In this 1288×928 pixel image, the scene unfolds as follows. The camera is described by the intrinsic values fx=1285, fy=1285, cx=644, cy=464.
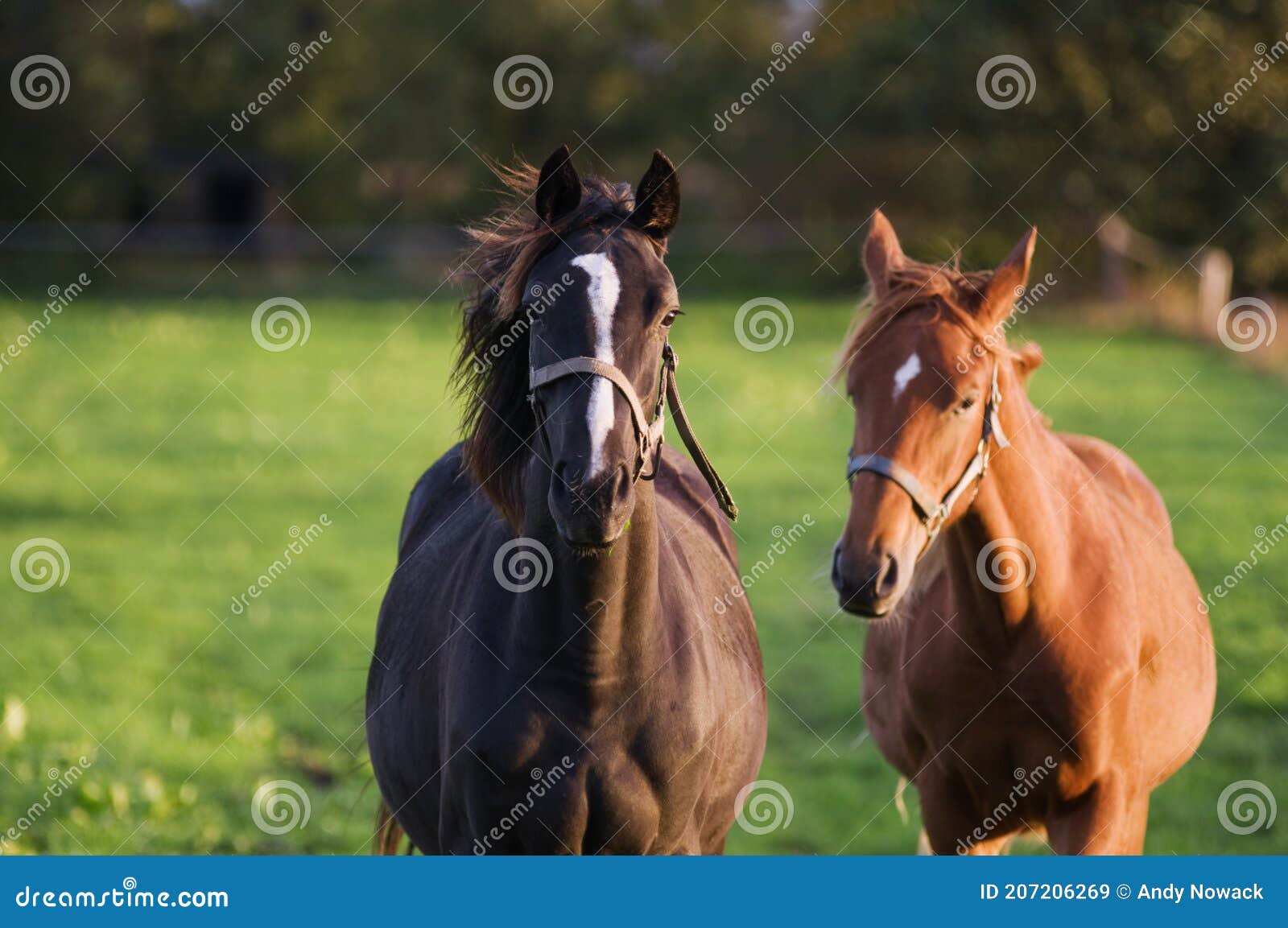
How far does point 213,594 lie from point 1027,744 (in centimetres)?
756

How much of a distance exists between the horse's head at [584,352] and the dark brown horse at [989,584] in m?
0.80

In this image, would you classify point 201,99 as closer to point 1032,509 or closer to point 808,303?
point 808,303

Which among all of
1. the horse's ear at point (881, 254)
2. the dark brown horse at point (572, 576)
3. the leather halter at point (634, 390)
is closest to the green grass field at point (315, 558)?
the horse's ear at point (881, 254)

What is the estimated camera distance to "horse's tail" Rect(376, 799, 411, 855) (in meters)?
4.53

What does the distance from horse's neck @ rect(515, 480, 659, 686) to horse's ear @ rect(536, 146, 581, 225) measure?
0.69 metres

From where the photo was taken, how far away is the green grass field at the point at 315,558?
6.04m

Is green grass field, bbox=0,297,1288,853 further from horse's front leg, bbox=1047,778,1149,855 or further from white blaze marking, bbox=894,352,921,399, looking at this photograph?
horse's front leg, bbox=1047,778,1149,855

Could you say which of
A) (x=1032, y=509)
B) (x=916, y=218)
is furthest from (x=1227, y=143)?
(x=1032, y=509)

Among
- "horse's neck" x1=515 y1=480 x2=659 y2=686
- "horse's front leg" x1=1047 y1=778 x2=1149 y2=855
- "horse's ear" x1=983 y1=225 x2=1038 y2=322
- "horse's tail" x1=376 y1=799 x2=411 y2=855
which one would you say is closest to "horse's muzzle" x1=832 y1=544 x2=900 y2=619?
"horse's neck" x1=515 y1=480 x2=659 y2=686

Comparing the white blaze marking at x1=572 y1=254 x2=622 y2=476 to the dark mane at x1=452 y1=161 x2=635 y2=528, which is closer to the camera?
the white blaze marking at x1=572 y1=254 x2=622 y2=476

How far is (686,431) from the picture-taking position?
132 inches

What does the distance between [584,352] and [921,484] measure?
1157mm

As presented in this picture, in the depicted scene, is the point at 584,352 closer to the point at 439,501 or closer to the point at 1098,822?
the point at 439,501

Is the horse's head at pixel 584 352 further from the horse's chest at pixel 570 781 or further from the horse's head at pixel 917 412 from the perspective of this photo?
the horse's head at pixel 917 412
